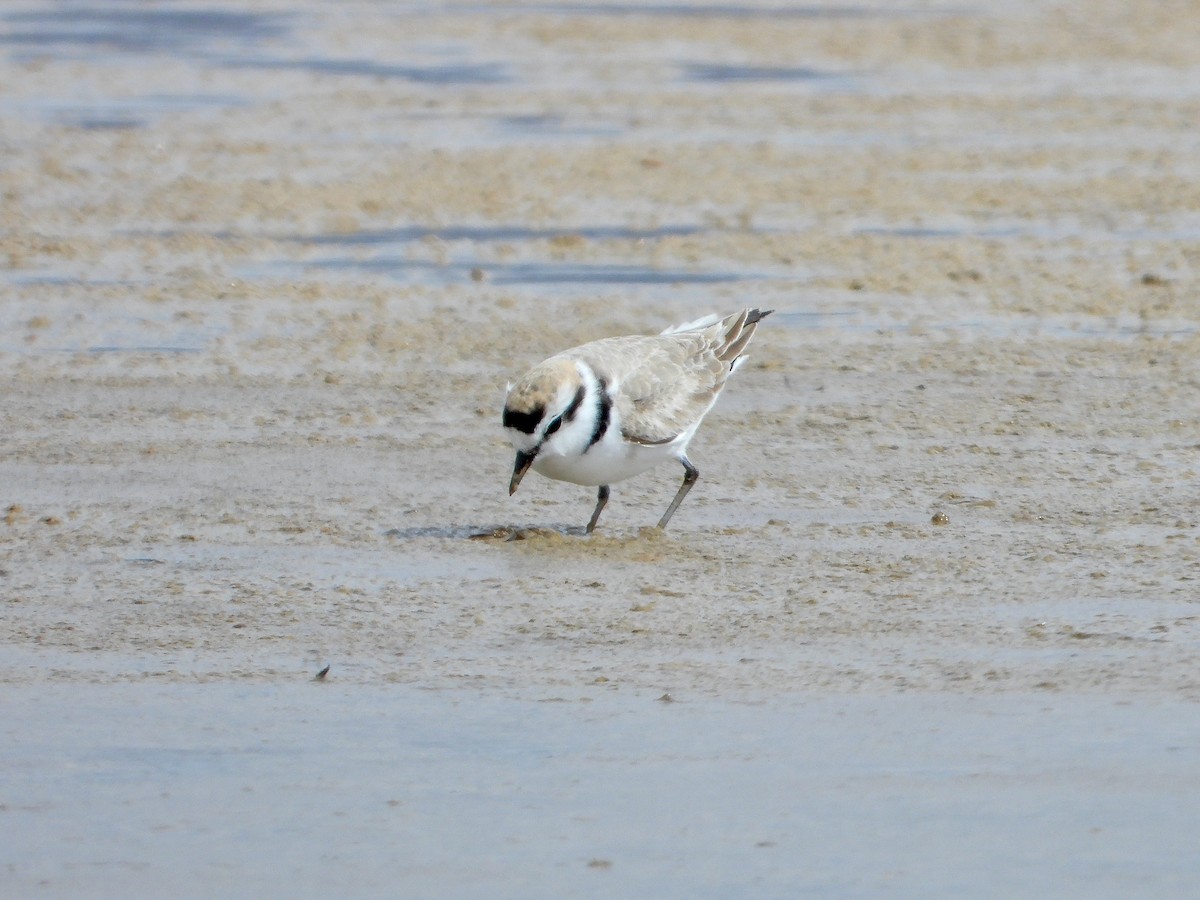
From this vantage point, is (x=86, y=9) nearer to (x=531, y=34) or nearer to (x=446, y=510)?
(x=531, y=34)

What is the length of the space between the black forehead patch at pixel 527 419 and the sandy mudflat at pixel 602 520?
0.45 meters

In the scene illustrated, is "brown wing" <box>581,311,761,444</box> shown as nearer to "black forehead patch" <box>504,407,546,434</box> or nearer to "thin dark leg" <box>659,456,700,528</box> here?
"thin dark leg" <box>659,456,700,528</box>

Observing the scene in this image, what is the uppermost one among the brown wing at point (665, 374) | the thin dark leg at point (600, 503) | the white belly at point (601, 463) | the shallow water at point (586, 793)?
the brown wing at point (665, 374)

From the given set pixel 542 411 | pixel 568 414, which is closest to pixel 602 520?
pixel 568 414

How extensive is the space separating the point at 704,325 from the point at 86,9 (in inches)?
833

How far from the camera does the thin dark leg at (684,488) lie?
24.1 ft

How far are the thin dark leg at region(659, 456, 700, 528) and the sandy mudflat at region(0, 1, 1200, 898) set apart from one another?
8cm

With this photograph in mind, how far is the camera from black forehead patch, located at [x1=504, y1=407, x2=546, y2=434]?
680 cm

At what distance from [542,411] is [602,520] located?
917 mm

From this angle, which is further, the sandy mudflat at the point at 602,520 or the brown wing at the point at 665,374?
the brown wing at the point at 665,374

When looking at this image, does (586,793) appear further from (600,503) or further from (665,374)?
(665,374)

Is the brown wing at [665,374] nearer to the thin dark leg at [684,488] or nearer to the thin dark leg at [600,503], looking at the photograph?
the thin dark leg at [684,488]

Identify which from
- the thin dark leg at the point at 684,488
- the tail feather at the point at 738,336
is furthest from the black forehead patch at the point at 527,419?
the tail feather at the point at 738,336

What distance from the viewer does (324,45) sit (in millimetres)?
24000
